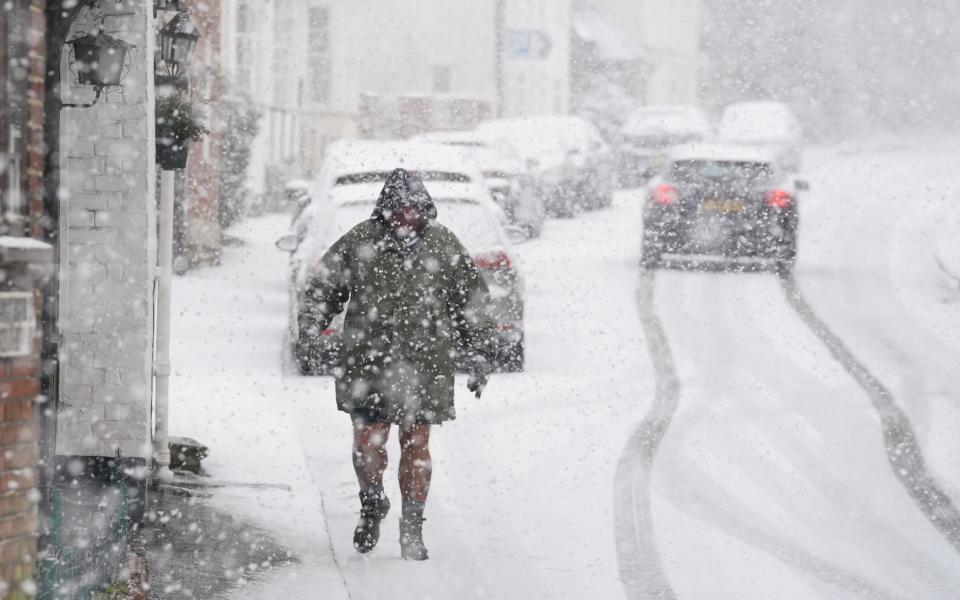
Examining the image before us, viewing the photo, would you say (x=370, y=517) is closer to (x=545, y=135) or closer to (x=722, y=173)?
(x=722, y=173)

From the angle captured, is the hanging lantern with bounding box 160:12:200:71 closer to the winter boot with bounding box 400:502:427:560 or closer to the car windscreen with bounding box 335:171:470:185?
the winter boot with bounding box 400:502:427:560

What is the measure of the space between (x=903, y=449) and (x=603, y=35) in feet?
149

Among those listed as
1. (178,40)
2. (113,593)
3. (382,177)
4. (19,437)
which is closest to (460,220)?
(382,177)

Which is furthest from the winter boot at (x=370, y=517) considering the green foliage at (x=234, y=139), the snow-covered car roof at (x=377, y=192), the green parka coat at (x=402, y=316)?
the green foliage at (x=234, y=139)

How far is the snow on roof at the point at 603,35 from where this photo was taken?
53.0 m

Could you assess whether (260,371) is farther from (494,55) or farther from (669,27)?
(669,27)

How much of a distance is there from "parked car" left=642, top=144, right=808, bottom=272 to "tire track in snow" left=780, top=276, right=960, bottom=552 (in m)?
3.31

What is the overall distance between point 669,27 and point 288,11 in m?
29.7

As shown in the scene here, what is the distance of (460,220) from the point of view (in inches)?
476

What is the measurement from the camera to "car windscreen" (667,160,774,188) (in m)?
18.2

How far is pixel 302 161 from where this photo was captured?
35.5 m

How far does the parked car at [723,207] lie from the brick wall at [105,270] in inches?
461

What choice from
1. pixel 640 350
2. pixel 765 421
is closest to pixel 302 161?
pixel 640 350

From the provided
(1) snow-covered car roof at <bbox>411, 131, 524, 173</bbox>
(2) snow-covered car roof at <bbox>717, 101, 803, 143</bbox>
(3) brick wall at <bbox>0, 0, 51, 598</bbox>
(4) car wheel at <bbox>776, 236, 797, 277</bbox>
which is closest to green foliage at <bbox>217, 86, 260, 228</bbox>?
(1) snow-covered car roof at <bbox>411, 131, 524, 173</bbox>
